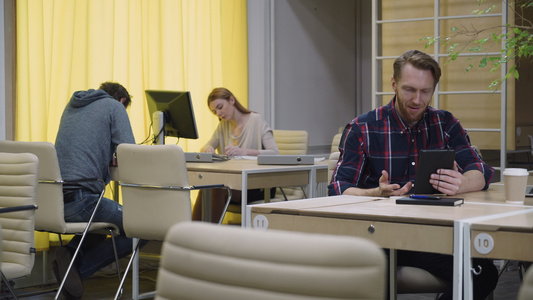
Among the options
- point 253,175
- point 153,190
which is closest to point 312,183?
point 253,175

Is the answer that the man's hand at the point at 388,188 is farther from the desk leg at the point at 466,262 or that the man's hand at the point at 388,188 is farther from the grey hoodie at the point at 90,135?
the grey hoodie at the point at 90,135

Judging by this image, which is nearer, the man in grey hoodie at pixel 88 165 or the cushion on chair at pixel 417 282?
the cushion on chair at pixel 417 282

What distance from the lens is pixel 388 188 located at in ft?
9.25

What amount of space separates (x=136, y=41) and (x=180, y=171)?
9.83ft

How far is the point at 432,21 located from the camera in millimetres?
6504

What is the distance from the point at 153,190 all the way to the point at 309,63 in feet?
15.5

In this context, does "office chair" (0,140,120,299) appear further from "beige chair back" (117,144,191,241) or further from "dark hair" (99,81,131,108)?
"dark hair" (99,81,131,108)

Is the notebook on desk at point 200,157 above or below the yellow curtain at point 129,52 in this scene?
below

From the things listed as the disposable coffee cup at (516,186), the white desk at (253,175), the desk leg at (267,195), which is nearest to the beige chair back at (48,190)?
the white desk at (253,175)

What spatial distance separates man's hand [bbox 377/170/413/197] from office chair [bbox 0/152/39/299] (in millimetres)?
1599

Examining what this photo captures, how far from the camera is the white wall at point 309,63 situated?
7746mm

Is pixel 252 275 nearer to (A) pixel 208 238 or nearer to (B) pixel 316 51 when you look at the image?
(A) pixel 208 238

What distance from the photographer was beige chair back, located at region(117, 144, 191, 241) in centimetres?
379

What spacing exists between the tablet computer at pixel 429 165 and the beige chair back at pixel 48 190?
88.0 inches
